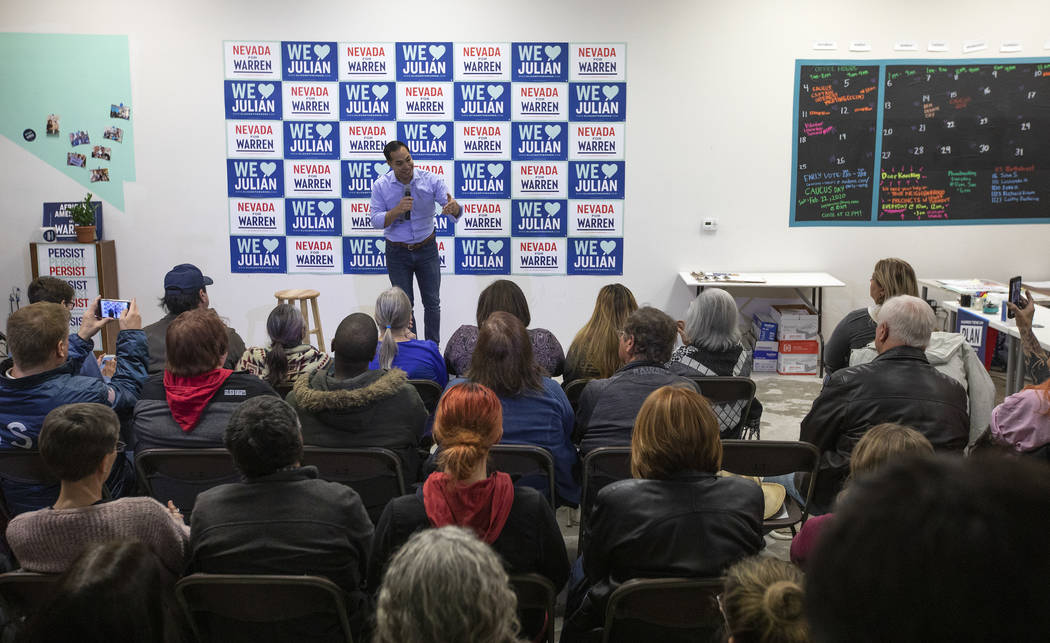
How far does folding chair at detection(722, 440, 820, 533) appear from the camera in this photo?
2.66 m

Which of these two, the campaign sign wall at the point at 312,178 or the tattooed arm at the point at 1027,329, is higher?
the campaign sign wall at the point at 312,178

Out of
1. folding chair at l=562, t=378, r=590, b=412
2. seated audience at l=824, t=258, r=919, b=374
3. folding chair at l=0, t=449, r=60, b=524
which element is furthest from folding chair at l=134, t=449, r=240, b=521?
seated audience at l=824, t=258, r=919, b=374

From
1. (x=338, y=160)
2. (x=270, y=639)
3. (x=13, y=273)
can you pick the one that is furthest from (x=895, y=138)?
(x=13, y=273)

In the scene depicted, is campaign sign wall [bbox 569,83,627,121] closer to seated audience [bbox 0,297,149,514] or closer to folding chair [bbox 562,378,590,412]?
folding chair [bbox 562,378,590,412]

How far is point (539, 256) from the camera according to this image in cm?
680

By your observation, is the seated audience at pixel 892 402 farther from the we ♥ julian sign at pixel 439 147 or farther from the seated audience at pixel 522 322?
the we ♥ julian sign at pixel 439 147

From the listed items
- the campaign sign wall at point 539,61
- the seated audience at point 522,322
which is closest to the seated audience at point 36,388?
the seated audience at point 522,322

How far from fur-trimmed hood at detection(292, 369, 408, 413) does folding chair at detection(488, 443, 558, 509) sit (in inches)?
17.0

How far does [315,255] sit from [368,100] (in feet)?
4.27

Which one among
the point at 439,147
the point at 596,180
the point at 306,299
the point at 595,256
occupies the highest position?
the point at 439,147

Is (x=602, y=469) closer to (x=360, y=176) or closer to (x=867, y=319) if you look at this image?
(x=867, y=319)

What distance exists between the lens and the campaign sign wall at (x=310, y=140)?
21.6 ft

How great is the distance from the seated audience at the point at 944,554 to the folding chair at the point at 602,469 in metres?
2.06

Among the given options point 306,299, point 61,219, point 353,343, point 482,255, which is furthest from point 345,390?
point 61,219
